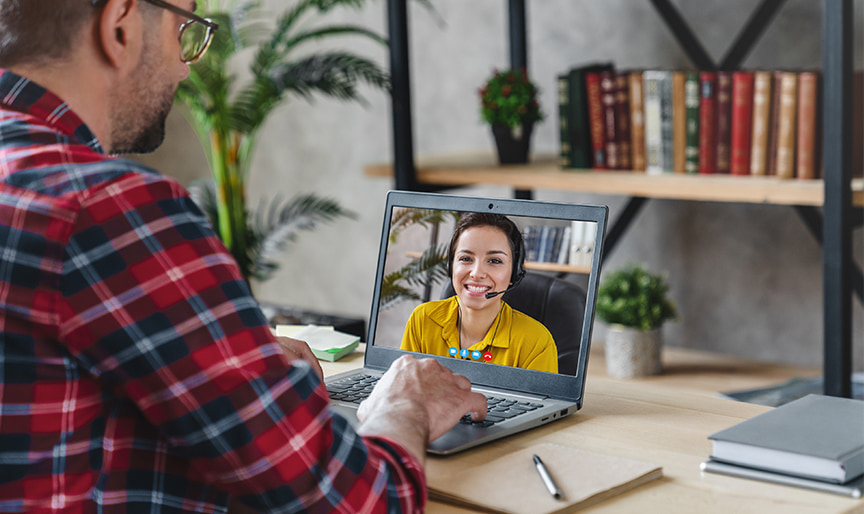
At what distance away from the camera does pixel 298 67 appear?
2.58m

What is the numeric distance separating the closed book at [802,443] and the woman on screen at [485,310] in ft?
0.83

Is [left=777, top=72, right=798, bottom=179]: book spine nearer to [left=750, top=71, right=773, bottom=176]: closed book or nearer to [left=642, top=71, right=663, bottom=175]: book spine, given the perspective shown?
[left=750, top=71, right=773, bottom=176]: closed book

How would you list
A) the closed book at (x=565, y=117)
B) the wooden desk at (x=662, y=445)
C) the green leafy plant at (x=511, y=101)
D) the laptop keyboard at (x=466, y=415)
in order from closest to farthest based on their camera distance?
the wooden desk at (x=662, y=445) < the laptop keyboard at (x=466, y=415) < the closed book at (x=565, y=117) < the green leafy plant at (x=511, y=101)

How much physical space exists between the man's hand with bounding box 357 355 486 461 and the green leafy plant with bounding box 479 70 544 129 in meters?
1.61

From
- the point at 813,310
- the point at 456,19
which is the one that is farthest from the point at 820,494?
the point at 456,19

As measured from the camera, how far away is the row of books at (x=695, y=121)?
81.5 inches

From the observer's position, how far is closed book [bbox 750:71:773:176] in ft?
6.97

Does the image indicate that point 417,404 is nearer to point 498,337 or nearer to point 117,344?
point 498,337

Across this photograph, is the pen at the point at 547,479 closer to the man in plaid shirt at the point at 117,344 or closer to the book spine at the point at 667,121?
the man in plaid shirt at the point at 117,344

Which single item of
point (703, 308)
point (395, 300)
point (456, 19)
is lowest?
point (703, 308)

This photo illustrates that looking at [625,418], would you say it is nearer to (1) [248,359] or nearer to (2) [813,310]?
(1) [248,359]

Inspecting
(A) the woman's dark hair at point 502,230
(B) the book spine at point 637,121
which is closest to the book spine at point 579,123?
(B) the book spine at point 637,121

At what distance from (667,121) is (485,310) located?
1.32 meters

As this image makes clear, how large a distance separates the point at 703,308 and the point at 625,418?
1.84 meters
